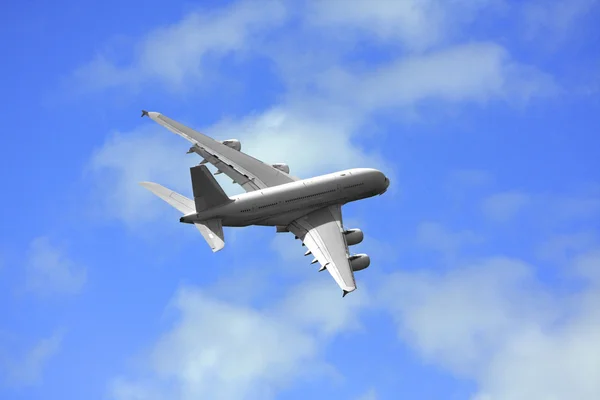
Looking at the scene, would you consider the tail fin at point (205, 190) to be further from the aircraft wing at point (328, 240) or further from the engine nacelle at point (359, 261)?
the engine nacelle at point (359, 261)

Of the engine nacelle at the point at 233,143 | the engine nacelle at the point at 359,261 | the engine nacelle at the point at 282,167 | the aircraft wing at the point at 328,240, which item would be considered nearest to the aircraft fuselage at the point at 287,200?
the aircraft wing at the point at 328,240

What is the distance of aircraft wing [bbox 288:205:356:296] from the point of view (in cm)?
9681

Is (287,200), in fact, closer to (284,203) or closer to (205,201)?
(284,203)

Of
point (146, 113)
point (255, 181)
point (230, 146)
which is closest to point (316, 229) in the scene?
point (255, 181)

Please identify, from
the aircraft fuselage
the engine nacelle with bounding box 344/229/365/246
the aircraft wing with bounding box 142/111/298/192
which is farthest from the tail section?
the engine nacelle with bounding box 344/229/365/246

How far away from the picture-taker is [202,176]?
329 feet

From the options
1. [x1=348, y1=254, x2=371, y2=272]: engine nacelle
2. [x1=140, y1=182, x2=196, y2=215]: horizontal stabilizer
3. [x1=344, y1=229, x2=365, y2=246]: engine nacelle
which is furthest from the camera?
[x1=344, y1=229, x2=365, y2=246]: engine nacelle

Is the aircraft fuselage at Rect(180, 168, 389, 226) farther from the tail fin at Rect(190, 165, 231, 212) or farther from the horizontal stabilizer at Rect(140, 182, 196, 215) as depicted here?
the horizontal stabilizer at Rect(140, 182, 196, 215)

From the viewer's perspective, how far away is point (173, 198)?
104 m

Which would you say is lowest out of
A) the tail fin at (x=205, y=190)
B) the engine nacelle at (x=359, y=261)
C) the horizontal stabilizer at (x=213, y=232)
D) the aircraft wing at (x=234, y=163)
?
the engine nacelle at (x=359, y=261)

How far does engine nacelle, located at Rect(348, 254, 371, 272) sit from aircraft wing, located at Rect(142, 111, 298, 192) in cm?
1750

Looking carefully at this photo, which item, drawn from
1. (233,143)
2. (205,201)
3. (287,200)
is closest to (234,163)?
(233,143)

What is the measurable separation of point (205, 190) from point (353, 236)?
16.9 meters

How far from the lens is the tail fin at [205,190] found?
100m
